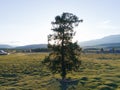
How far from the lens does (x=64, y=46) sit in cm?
6012

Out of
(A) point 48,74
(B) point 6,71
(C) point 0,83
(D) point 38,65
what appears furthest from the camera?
(D) point 38,65

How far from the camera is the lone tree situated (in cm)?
5934

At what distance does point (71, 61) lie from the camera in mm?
60812

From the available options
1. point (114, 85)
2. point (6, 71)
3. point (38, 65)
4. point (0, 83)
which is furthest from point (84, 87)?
point (38, 65)

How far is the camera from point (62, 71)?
60.9m

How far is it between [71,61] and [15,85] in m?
11.8

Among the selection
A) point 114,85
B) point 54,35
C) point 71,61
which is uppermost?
point 54,35

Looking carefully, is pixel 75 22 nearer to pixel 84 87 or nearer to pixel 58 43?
pixel 58 43

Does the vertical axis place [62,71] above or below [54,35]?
below

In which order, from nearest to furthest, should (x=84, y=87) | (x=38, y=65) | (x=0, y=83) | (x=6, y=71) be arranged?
(x=84, y=87) → (x=0, y=83) → (x=6, y=71) → (x=38, y=65)

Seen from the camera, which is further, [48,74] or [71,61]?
[48,74]

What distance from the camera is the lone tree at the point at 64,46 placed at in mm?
59344

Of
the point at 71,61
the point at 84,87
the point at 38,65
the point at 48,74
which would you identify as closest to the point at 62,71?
the point at 71,61

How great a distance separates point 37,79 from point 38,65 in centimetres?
2253
